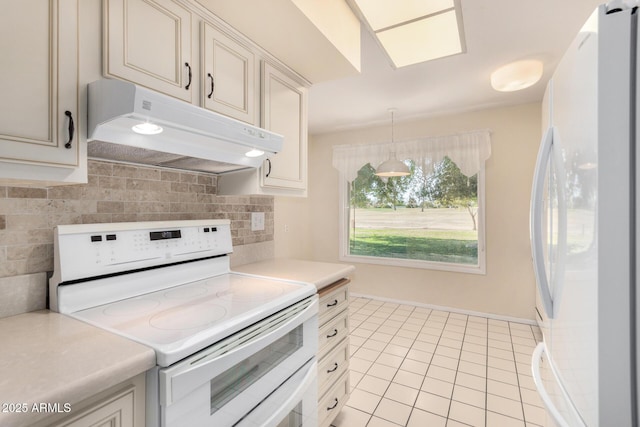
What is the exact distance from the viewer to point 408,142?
3.71 m

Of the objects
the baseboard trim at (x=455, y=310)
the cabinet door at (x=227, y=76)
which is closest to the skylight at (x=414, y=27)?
the cabinet door at (x=227, y=76)

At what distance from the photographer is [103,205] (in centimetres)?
128

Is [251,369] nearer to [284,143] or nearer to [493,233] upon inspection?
[284,143]

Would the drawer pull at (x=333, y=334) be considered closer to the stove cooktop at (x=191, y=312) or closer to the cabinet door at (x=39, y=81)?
the stove cooktop at (x=191, y=312)

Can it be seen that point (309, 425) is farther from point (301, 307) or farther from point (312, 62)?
point (312, 62)

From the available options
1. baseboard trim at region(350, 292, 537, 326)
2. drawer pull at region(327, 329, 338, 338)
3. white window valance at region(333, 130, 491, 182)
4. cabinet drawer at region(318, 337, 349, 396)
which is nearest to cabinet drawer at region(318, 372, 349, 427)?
cabinet drawer at region(318, 337, 349, 396)

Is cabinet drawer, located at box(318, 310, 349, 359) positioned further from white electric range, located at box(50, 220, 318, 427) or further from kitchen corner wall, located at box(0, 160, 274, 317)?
kitchen corner wall, located at box(0, 160, 274, 317)

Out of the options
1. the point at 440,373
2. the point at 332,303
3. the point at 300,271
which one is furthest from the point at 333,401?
the point at 440,373

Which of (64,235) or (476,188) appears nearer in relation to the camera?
(64,235)

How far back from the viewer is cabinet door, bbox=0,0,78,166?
79cm

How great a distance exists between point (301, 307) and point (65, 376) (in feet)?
2.63

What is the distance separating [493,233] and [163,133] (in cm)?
337

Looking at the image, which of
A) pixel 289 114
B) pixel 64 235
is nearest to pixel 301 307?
pixel 64 235
